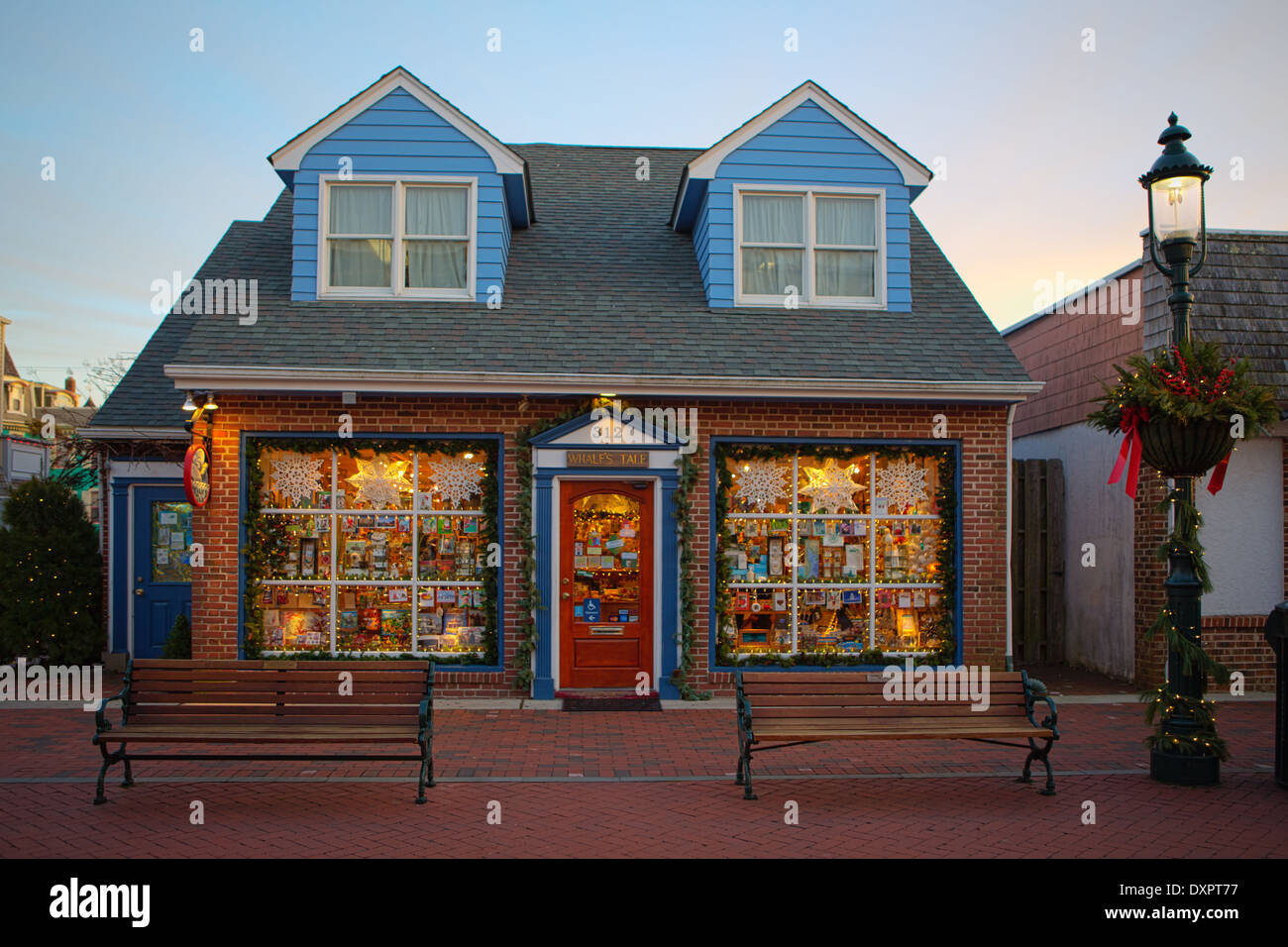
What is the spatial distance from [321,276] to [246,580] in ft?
12.1

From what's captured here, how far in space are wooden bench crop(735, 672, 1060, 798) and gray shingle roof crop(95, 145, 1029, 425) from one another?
13.8ft

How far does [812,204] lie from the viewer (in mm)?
11906

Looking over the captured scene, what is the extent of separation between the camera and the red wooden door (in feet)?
35.1

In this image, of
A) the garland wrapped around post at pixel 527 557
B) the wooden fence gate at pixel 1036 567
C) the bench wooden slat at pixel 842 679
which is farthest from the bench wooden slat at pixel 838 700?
the wooden fence gate at pixel 1036 567

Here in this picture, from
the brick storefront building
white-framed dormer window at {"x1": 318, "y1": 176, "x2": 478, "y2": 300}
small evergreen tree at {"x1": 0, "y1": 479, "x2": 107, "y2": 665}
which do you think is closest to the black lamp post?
the brick storefront building

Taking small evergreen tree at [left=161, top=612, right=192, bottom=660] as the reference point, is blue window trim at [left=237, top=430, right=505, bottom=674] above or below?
above

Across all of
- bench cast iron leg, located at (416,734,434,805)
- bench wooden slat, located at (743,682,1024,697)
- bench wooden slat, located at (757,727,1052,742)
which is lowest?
bench cast iron leg, located at (416,734,434,805)

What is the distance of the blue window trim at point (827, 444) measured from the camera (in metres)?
10.8

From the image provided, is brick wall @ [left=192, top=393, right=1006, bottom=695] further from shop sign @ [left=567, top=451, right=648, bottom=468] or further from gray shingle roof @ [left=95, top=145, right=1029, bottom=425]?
shop sign @ [left=567, top=451, right=648, bottom=468]

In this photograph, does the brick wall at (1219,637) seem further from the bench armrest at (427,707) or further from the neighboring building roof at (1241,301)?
the bench armrest at (427,707)

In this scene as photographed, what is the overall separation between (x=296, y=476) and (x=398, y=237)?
3.10m

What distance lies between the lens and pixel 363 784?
7281 millimetres

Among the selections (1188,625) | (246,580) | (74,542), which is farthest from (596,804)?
(74,542)

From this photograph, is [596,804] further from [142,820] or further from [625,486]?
[625,486]
